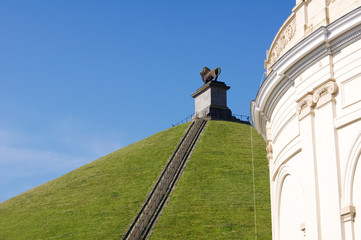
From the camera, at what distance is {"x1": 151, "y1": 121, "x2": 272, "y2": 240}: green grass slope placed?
133 ft

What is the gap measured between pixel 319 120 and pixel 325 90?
30.9 inches

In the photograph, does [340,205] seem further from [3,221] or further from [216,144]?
[216,144]

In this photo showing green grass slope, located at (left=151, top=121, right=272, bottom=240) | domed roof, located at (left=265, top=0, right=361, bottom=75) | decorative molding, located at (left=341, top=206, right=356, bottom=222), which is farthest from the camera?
green grass slope, located at (left=151, top=121, right=272, bottom=240)

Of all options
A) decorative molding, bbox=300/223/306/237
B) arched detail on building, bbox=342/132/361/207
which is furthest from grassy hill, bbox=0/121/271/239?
arched detail on building, bbox=342/132/361/207

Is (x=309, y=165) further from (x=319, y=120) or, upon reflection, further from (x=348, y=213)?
Result: (x=348, y=213)

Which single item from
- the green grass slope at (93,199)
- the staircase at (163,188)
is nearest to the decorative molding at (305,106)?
the staircase at (163,188)

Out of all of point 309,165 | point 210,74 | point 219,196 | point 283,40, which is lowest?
point 309,165

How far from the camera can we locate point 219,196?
46.9 meters

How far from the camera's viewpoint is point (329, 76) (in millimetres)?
14734

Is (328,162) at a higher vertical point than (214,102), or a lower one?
lower

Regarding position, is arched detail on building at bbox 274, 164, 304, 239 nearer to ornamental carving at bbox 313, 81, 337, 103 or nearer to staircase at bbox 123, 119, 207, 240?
ornamental carving at bbox 313, 81, 337, 103

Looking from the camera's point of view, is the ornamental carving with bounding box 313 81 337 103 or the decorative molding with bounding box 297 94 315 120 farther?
the decorative molding with bounding box 297 94 315 120

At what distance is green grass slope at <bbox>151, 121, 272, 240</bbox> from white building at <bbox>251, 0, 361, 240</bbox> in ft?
74.9

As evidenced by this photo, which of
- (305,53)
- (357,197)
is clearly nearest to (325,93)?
(305,53)
